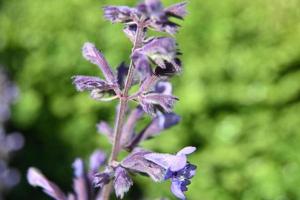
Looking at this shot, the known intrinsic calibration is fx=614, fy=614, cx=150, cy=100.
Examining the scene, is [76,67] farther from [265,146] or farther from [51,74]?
[265,146]

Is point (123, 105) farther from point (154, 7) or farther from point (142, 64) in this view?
point (154, 7)

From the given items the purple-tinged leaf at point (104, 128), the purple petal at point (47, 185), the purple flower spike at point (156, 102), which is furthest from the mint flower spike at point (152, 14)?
the purple petal at point (47, 185)

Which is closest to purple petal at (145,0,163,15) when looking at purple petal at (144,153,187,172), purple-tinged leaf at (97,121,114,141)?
purple petal at (144,153,187,172)

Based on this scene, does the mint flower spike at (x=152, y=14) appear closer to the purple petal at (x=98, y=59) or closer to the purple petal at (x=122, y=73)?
the purple petal at (x=98, y=59)

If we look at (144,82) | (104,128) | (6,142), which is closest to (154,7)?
(144,82)

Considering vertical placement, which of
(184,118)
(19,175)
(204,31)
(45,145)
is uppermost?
(204,31)

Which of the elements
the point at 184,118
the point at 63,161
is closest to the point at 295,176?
the point at 184,118

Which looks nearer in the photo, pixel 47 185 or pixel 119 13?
pixel 119 13
